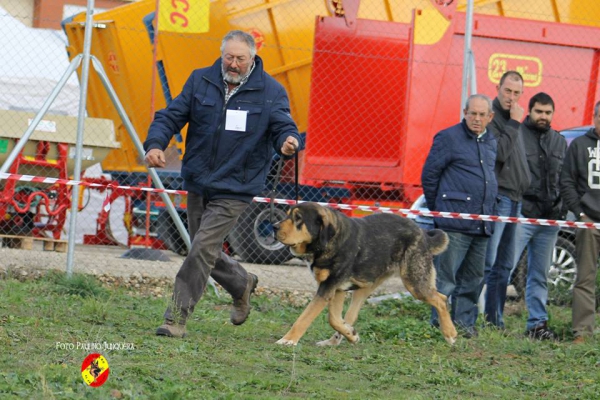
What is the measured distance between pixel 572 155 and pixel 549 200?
2.30ft

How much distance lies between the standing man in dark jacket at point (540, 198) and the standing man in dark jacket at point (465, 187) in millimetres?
735

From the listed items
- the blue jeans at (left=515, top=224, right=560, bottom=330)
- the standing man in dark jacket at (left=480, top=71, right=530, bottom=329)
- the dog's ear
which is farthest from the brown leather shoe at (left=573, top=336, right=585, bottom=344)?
the dog's ear

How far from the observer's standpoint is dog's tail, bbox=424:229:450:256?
26.6 feet

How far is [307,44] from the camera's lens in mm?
13781

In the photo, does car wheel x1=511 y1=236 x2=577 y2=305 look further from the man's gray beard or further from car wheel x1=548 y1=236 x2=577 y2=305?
the man's gray beard

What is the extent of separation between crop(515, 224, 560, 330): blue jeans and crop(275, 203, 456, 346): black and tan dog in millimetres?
1451

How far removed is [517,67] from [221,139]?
7138mm

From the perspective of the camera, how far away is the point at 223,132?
22.8ft

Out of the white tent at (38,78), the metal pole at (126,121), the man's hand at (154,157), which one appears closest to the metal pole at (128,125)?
the metal pole at (126,121)

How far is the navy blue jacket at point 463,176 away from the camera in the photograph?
8.55m

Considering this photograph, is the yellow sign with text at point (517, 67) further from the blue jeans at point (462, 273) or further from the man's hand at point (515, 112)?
the blue jeans at point (462, 273)

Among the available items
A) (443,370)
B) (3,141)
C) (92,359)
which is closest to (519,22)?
(3,141)

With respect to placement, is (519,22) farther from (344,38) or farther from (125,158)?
(125,158)

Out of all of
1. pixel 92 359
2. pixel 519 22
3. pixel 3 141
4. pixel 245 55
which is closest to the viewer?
pixel 92 359
